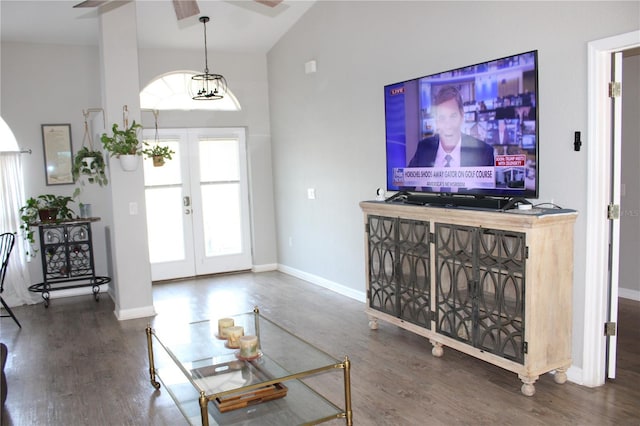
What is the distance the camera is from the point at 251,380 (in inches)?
110

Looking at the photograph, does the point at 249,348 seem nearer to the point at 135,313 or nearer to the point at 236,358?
the point at 236,358

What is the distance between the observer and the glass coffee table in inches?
102

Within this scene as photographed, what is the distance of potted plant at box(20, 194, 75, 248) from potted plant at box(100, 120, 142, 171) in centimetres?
134

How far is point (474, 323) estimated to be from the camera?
11.3 feet

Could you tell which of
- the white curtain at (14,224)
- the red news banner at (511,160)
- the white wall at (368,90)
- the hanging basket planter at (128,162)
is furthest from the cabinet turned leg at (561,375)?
the white curtain at (14,224)

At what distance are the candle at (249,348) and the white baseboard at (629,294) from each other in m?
3.88

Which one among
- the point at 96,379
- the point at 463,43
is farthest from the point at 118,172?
the point at 463,43

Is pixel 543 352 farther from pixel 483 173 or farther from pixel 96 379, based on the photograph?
pixel 96 379

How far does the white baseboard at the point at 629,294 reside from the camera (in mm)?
5027

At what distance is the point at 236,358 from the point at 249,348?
0.13 m

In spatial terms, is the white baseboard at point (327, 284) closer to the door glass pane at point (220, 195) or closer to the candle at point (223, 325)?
the door glass pane at point (220, 195)

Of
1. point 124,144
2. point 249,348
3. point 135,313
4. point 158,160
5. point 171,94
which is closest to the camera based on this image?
point 249,348

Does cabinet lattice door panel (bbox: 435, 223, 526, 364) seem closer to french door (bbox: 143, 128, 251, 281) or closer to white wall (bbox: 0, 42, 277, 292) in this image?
white wall (bbox: 0, 42, 277, 292)

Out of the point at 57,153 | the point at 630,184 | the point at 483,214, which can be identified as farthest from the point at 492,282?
the point at 57,153
